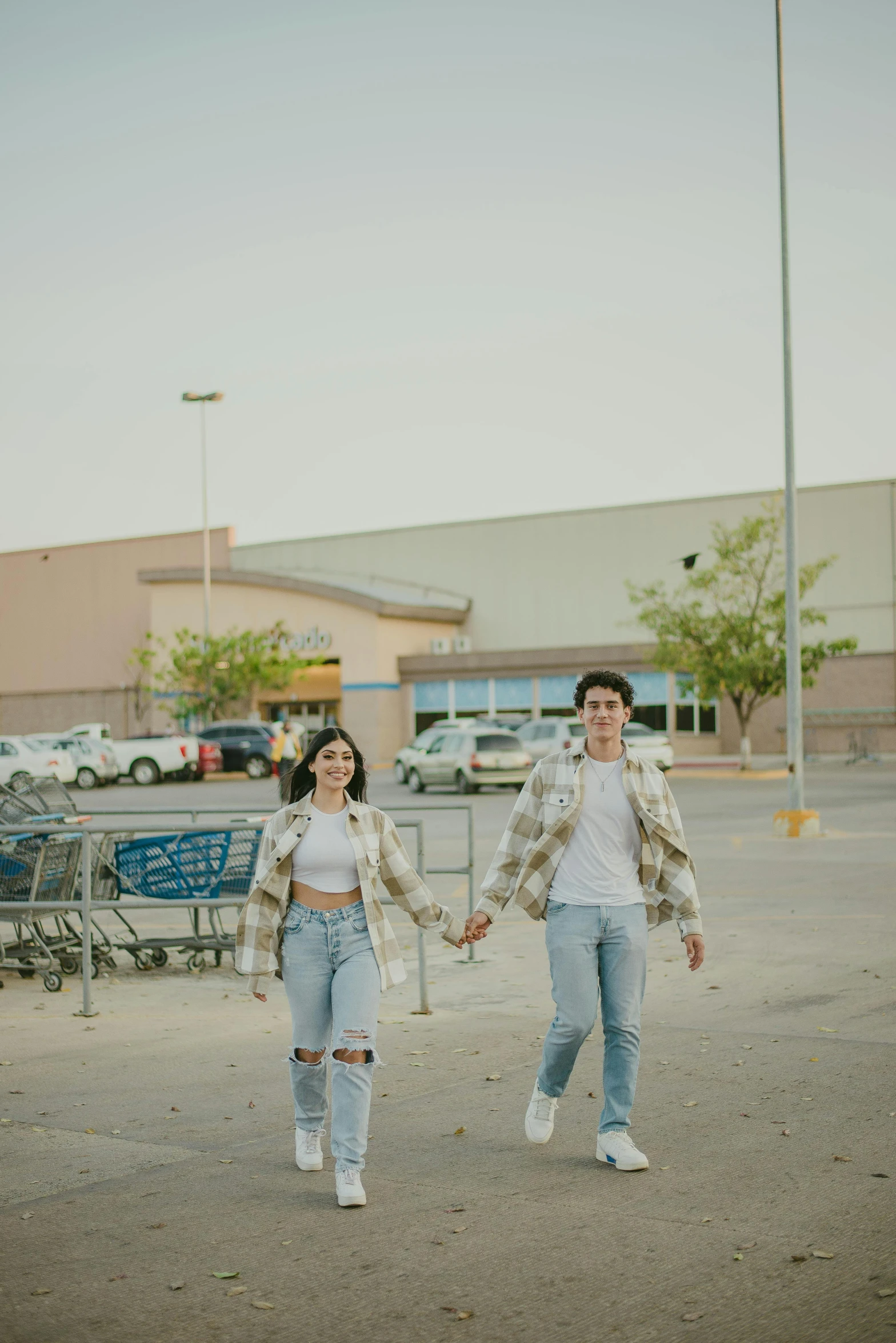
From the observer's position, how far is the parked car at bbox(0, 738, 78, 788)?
3762 cm

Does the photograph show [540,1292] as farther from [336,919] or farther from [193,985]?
[193,985]

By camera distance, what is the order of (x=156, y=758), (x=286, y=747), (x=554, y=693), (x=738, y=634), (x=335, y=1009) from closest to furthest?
(x=335, y=1009)
(x=286, y=747)
(x=738, y=634)
(x=156, y=758)
(x=554, y=693)

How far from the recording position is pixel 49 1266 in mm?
4371

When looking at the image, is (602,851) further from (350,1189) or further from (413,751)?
(413,751)

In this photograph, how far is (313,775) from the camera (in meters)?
5.58

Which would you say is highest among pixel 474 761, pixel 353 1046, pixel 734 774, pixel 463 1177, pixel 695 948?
pixel 695 948

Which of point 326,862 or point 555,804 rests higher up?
point 555,804

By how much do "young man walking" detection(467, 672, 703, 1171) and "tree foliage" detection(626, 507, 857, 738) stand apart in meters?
30.9

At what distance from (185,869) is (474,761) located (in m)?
22.4

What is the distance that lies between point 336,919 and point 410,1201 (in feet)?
3.39

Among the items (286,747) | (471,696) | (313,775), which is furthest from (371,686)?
(313,775)

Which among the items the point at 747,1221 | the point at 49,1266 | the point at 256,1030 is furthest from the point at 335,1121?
the point at 256,1030

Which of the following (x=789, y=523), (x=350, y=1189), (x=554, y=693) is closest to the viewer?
(x=350, y=1189)

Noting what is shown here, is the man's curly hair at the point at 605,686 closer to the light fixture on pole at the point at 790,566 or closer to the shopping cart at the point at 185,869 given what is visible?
the shopping cart at the point at 185,869
